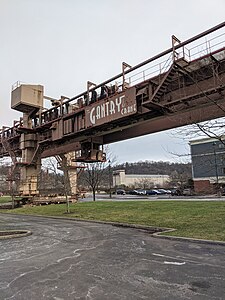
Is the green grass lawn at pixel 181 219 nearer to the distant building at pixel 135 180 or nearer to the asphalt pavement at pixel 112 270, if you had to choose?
the asphalt pavement at pixel 112 270

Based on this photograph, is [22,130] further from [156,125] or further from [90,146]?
[156,125]

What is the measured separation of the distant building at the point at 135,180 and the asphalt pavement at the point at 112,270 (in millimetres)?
89391

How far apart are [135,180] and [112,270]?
10152 centimetres

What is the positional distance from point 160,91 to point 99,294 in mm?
11391

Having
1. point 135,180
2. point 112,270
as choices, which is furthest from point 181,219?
point 135,180

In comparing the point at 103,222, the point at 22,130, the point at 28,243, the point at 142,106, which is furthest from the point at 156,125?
the point at 22,130

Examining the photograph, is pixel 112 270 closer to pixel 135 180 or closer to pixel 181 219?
pixel 181 219

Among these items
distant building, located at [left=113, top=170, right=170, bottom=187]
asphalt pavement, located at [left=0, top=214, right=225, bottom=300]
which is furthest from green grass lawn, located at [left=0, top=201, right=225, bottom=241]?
distant building, located at [left=113, top=170, right=170, bottom=187]

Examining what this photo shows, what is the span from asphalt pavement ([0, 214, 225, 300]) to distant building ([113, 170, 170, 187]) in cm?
8939

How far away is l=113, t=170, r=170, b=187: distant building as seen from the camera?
101 metres

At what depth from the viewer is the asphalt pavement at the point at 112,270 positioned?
4602 mm

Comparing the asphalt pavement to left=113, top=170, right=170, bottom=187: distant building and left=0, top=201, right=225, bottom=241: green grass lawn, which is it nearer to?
left=0, top=201, right=225, bottom=241: green grass lawn

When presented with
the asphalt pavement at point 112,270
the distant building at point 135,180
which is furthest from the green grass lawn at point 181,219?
the distant building at point 135,180

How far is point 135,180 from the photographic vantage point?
106625 millimetres
